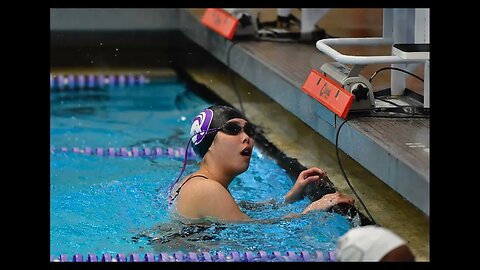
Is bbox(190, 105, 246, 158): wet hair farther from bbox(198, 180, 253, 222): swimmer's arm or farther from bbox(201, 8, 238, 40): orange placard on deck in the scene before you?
bbox(201, 8, 238, 40): orange placard on deck

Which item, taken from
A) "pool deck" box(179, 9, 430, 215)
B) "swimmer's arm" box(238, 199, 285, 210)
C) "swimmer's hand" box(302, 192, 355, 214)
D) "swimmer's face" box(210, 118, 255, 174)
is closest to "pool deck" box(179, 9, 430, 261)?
"pool deck" box(179, 9, 430, 215)

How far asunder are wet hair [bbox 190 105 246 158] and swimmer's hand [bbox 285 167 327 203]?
41 centimetres

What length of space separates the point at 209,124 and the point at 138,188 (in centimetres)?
104

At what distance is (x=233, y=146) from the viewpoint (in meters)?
4.14

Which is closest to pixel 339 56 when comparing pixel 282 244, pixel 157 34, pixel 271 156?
pixel 282 244

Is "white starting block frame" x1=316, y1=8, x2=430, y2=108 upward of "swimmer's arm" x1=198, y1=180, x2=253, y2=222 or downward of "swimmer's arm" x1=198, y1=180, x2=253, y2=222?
upward

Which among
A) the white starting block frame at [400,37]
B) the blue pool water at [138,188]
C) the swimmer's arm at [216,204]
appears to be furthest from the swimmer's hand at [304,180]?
the white starting block frame at [400,37]

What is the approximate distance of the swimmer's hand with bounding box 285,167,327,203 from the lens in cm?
428

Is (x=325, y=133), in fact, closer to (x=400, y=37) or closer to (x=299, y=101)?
(x=299, y=101)

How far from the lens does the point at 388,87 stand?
5121 mm

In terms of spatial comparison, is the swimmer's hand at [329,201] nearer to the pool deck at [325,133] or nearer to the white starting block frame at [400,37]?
the pool deck at [325,133]
